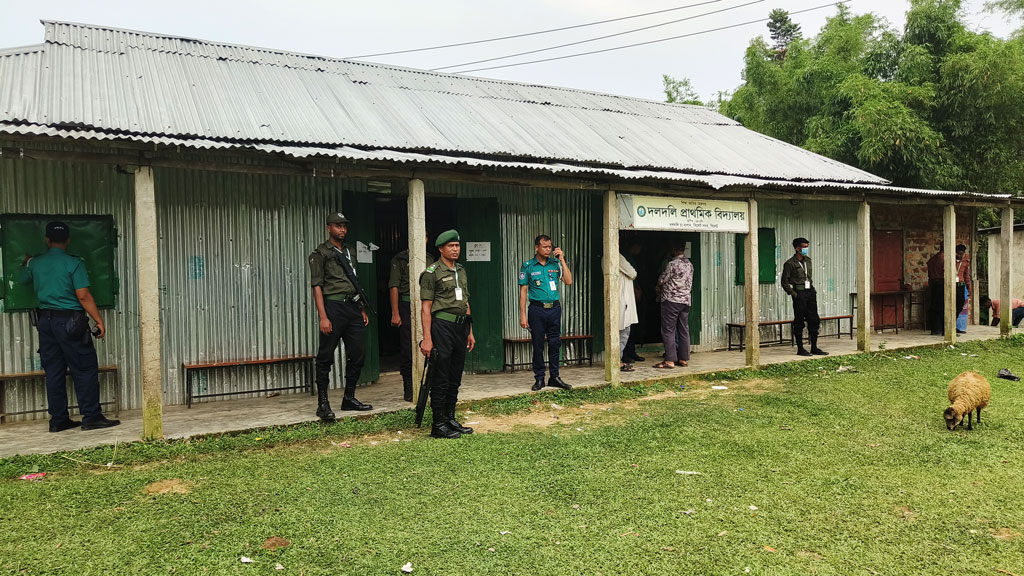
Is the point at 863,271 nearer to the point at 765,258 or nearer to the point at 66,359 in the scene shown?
the point at 765,258

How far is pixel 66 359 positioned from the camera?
6090 mm

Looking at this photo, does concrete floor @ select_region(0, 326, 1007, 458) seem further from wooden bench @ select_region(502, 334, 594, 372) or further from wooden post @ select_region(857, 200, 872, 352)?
wooden post @ select_region(857, 200, 872, 352)

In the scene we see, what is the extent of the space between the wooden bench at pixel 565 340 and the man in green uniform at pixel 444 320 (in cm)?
321

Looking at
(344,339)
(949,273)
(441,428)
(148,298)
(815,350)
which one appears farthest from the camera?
(949,273)

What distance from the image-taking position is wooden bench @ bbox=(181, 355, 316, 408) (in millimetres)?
7266

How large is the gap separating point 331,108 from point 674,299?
529 centimetres

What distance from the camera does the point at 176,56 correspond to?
29.3 feet

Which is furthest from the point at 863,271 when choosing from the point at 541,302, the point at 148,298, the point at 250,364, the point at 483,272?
the point at 148,298

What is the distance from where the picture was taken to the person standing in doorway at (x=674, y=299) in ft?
31.3

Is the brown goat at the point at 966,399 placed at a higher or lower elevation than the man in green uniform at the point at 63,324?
lower

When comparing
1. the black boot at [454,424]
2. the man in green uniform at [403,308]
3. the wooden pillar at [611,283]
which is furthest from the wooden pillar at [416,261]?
the wooden pillar at [611,283]

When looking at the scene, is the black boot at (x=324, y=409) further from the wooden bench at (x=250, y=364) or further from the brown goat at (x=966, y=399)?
the brown goat at (x=966, y=399)

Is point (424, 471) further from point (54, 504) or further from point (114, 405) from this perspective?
point (114, 405)

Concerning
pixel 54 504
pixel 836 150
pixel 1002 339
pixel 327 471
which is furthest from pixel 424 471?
pixel 836 150
